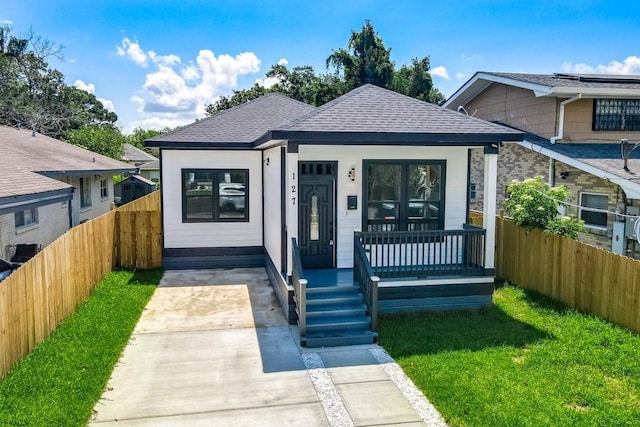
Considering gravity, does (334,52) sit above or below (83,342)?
above

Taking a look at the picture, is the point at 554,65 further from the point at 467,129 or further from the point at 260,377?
the point at 260,377

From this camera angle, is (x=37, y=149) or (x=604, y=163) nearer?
(x=604, y=163)

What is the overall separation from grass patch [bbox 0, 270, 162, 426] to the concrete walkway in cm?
21

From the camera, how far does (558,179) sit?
1448 centimetres

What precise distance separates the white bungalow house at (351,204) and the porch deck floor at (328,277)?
0.02m

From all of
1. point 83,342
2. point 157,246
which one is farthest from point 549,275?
point 157,246

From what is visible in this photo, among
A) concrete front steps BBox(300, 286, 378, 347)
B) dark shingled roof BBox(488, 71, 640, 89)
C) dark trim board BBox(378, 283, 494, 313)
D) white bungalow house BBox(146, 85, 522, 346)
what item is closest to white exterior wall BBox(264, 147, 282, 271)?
white bungalow house BBox(146, 85, 522, 346)

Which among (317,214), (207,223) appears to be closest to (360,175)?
(317,214)

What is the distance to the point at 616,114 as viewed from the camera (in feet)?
49.9

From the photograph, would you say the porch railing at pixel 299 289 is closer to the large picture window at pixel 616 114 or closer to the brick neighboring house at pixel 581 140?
the brick neighboring house at pixel 581 140

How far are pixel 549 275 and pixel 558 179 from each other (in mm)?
5382

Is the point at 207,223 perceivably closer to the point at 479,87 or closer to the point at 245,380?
the point at 245,380

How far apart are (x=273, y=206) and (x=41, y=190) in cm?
459

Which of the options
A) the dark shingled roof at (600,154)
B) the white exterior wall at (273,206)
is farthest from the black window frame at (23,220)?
the dark shingled roof at (600,154)
